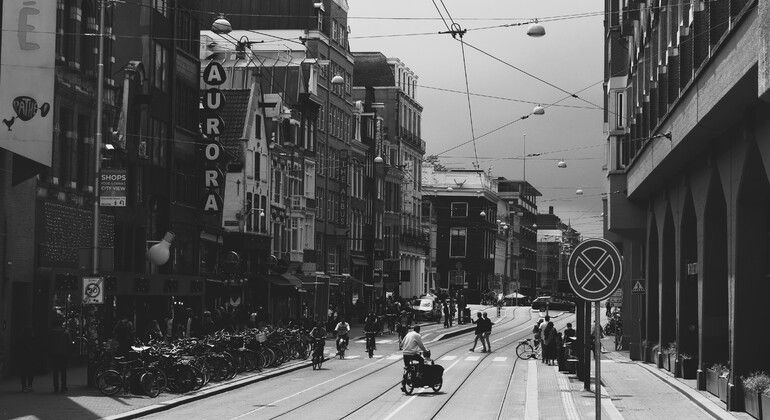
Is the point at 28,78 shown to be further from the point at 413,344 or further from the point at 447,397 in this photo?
the point at 447,397

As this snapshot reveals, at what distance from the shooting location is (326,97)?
8794 cm

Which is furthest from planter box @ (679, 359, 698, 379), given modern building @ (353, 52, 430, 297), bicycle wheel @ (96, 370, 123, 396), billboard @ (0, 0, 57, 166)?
modern building @ (353, 52, 430, 297)

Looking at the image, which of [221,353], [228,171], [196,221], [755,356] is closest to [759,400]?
[755,356]

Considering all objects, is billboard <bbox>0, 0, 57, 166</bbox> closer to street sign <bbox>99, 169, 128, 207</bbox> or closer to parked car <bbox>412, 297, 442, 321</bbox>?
street sign <bbox>99, 169, 128, 207</bbox>

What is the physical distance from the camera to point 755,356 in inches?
1023

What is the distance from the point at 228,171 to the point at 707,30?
3951 cm

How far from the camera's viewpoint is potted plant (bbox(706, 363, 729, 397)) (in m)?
30.1

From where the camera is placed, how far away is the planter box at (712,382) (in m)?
30.5

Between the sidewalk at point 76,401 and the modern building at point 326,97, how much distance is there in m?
48.7

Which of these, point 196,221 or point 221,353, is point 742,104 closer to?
point 221,353

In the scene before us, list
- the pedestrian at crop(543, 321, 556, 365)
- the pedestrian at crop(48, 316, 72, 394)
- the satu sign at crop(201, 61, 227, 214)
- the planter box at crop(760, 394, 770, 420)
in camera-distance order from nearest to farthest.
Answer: the planter box at crop(760, 394, 770, 420)
the pedestrian at crop(48, 316, 72, 394)
the pedestrian at crop(543, 321, 556, 365)
the satu sign at crop(201, 61, 227, 214)

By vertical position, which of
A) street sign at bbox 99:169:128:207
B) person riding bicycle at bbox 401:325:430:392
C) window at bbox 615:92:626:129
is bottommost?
person riding bicycle at bbox 401:325:430:392

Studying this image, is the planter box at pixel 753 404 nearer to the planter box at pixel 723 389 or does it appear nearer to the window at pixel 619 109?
the planter box at pixel 723 389

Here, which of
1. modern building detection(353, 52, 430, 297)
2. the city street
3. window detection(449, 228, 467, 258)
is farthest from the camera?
window detection(449, 228, 467, 258)
